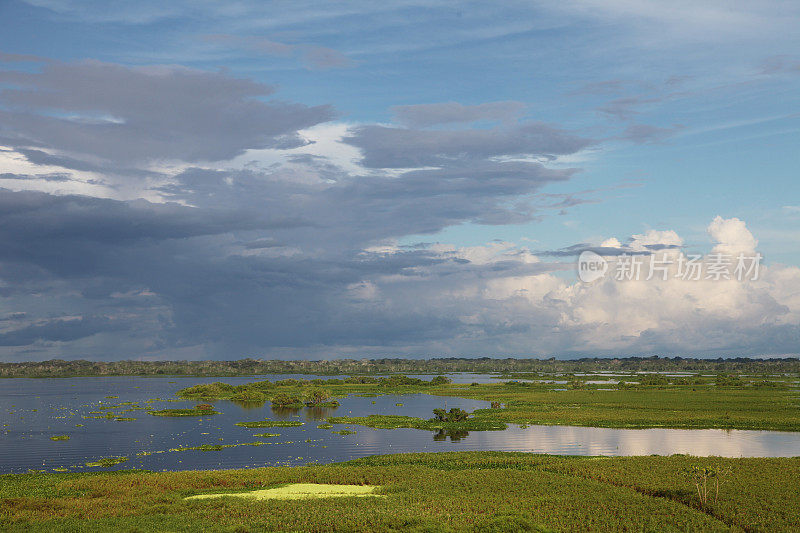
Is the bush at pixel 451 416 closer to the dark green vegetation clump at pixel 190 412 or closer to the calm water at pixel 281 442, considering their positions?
the calm water at pixel 281 442

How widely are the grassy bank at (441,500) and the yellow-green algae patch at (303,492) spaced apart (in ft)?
4.63

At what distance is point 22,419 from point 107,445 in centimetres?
4146

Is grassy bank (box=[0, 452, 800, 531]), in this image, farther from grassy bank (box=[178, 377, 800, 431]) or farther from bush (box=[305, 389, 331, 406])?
bush (box=[305, 389, 331, 406])

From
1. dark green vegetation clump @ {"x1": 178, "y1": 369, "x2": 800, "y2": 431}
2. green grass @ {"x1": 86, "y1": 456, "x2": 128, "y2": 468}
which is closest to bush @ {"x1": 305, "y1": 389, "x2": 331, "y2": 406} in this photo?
dark green vegetation clump @ {"x1": 178, "y1": 369, "x2": 800, "y2": 431}

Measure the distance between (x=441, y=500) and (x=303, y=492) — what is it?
36.7ft

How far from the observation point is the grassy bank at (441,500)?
3781 cm

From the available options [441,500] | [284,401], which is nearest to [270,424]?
[284,401]

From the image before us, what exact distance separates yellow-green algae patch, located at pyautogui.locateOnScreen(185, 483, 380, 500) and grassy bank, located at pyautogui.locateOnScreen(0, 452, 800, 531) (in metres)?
1.41

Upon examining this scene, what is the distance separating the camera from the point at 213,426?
10119 centimetres

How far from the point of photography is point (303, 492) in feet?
156

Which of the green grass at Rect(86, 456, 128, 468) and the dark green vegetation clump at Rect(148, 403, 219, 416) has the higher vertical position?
the green grass at Rect(86, 456, 128, 468)

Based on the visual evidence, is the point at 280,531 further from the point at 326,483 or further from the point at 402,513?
the point at 326,483

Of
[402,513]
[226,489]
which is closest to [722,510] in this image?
[402,513]

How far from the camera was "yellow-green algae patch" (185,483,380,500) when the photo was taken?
46.1 meters
